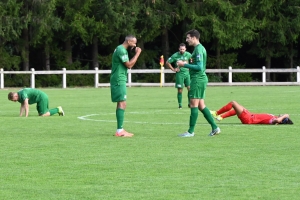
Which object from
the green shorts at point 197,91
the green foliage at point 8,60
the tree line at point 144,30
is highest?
the tree line at point 144,30

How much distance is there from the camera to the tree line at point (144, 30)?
5428cm

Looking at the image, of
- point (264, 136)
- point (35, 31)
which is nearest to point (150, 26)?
point (35, 31)

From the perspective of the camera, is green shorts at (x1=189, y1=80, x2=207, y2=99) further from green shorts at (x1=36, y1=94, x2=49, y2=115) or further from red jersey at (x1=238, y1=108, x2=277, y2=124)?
green shorts at (x1=36, y1=94, x2=49, y2=115)

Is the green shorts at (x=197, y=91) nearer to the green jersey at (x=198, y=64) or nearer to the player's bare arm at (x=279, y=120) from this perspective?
the green jersey at (x=198, y=64)

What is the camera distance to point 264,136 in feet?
52.5

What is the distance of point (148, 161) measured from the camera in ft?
40.0

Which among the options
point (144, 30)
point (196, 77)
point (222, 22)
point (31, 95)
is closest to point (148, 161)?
point (196, 77)

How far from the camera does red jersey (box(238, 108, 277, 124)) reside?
18.8 meters

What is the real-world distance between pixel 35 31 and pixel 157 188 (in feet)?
147

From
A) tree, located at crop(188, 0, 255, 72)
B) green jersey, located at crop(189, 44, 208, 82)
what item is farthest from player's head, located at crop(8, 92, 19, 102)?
tree, located at crop(188, 0, 255, 72)

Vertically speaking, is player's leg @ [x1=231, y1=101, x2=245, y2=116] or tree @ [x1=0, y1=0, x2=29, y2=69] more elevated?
tree @ [x1=0, y1=0, x2=29, y2=69]

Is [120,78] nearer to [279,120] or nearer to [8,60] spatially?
[279,120]

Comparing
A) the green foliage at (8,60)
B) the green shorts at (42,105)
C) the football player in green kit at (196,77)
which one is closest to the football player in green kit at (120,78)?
the football player in green kit at (196,77)

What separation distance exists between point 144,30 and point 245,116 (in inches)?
1523
